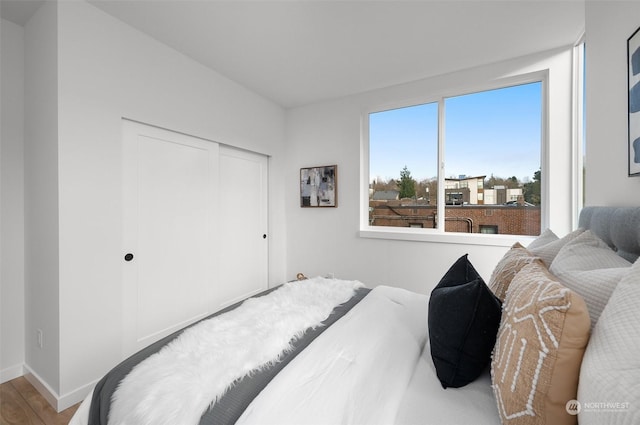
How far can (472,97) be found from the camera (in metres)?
2.74

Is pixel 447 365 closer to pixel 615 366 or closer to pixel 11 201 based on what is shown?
pixel 615 366

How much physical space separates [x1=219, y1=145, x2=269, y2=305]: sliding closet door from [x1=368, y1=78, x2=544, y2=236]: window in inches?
56.2

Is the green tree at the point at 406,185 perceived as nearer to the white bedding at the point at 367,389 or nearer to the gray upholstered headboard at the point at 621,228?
the gray upholstered headboard at the point at 621,228

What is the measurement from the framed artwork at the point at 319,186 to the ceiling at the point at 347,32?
43.1 inches

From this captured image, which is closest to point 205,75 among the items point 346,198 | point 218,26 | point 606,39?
point 218,26

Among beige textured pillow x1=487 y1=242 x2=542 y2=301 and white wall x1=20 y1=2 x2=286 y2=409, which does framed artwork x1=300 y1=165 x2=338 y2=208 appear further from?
beige textured pillow x1=487 y1=242 x2=542 y2=301

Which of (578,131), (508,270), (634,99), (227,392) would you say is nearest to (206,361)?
(227,392)

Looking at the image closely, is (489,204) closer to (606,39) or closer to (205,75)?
(606,39)

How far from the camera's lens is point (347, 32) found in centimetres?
212

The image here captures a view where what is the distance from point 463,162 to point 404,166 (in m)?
0.60

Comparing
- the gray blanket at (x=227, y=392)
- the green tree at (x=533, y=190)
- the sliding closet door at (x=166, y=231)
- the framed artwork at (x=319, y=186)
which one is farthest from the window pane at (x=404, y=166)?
the gray blanket at (x=227, y=392)

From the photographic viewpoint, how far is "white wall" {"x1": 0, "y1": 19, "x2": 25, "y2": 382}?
1.90 m

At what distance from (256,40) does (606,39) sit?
7.36 feet

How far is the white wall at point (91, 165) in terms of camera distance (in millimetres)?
1707
